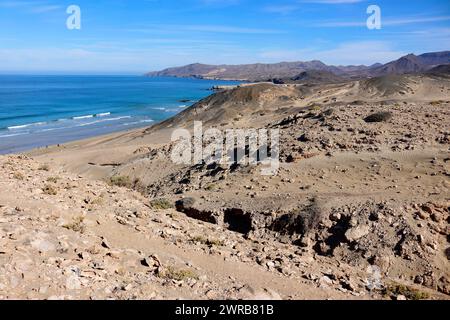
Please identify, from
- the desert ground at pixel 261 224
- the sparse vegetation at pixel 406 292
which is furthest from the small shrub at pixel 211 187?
the sparse vegetation at pixel 406 292

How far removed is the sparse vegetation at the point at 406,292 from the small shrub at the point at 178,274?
13.4 ft

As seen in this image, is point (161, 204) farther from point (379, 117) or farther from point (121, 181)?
point (379, 117)

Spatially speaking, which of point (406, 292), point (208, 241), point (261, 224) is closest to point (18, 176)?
point (208, 241)

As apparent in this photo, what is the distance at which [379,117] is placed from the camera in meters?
18.9

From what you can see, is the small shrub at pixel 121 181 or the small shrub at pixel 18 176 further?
the small shrub at pixel 121 181

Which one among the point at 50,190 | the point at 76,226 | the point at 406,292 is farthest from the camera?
the point at 50,190

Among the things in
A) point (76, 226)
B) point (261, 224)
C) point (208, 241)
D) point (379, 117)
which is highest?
point (379, 117)

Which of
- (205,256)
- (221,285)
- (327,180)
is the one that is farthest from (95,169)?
(221,285)

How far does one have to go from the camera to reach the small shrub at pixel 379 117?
1884 cm

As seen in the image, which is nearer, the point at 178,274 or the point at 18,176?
the point at 178,274

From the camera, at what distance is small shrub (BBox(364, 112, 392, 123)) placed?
1884cm

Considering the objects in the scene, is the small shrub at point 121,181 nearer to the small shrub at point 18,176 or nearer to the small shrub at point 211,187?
the small shrub at point 211,187

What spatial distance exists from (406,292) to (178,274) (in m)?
4.84

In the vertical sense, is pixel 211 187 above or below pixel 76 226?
below
